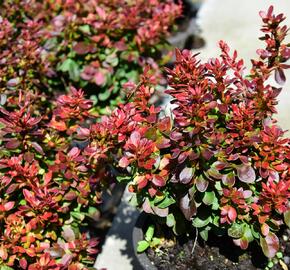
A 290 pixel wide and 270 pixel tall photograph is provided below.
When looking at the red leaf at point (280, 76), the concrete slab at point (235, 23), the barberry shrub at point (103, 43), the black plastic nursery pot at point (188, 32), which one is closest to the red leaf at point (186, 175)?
the red leaf at point (280, 76)

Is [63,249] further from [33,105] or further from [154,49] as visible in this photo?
[154,49]

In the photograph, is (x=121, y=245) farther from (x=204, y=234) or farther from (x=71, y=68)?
(x=71, y=68)

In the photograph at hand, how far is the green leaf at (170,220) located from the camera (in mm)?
2262

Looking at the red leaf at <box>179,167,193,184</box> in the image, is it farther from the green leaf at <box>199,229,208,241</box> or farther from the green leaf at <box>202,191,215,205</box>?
the green leaf at <box>199,229,208,241</box>

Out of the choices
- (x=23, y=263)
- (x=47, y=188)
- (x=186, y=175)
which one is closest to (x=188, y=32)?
(x=47, y=188)

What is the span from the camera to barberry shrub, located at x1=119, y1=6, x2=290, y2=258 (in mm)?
2047

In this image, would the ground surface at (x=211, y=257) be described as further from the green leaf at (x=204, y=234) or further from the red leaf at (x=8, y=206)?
the red leaf at (x=8, y=206)

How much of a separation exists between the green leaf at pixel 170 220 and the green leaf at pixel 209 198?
207mm

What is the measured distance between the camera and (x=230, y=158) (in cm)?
211

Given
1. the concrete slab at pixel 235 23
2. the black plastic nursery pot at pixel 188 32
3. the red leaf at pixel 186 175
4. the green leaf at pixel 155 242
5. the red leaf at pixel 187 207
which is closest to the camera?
the red leaf at pixel 186 175

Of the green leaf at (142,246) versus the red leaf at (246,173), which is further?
the green leaf at (142,246)

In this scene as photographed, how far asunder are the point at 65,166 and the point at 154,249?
0.55 metres

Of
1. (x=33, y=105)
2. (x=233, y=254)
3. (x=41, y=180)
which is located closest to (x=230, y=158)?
(x=233, y=254)

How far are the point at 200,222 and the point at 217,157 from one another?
0.97 ft
